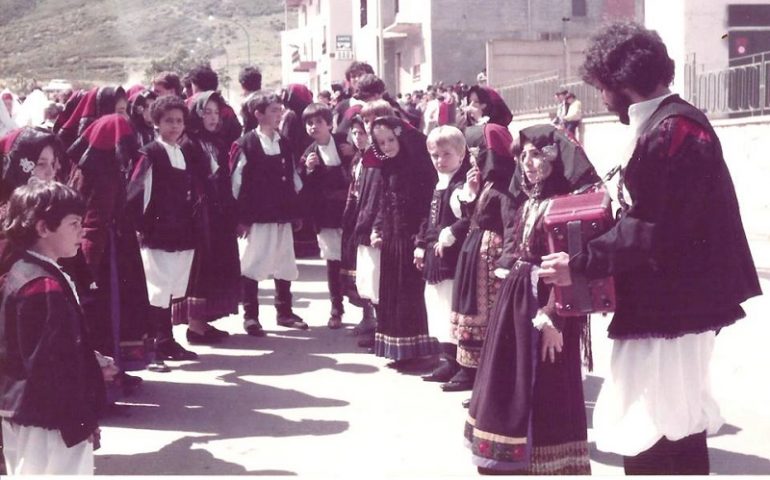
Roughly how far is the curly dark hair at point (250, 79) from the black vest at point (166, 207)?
153 inches

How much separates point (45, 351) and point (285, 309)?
5.16 meters

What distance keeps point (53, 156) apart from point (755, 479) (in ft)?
11.0

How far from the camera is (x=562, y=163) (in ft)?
14.0

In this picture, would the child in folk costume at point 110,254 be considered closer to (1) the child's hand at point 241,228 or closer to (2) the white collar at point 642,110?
(1) the child's hand at point 241,228

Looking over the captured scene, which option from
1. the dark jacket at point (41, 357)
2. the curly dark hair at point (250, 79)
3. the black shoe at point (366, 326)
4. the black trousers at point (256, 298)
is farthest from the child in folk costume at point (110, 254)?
the curly dark hair at point (250, 79)

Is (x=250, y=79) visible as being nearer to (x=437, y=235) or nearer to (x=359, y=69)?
(x=359, y=69)

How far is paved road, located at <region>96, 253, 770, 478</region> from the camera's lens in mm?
5066

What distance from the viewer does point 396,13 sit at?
39375 mm

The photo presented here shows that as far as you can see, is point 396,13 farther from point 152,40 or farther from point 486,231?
point 486,231

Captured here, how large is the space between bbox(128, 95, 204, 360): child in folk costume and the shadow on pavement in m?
1.71

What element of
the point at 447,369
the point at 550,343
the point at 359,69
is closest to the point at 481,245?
the point at 447,369

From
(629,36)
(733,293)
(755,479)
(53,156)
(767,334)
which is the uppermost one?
(629,36)

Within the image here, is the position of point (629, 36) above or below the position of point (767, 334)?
above

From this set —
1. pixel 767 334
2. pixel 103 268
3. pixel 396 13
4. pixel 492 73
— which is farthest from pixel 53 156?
pixel 396 13
